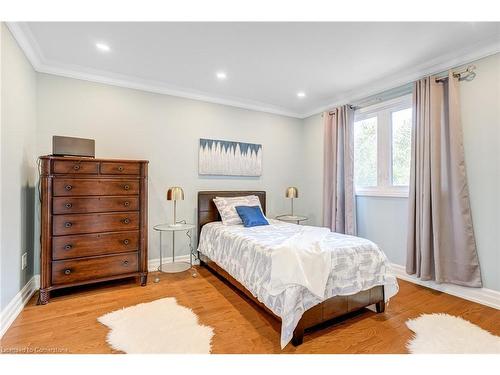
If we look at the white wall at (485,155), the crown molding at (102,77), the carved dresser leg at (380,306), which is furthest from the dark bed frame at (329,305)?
the crown molding at (102,77)

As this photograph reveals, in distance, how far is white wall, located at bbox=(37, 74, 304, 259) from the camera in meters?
2.91

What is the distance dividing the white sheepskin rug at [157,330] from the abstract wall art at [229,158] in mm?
1997

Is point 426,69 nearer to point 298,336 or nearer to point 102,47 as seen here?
point 298,336

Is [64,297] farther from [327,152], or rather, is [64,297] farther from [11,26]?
[327,152]

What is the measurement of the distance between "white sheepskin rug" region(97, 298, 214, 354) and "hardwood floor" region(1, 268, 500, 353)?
0.08 m

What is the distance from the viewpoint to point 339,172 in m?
3.77

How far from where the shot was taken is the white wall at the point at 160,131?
2.91 metres

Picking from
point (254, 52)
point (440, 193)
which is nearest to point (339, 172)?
point (440, 193)

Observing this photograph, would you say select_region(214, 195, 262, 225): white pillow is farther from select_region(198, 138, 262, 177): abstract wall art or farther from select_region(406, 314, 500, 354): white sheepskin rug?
select_region(406, 314, 500, 354): white sheepskin rug

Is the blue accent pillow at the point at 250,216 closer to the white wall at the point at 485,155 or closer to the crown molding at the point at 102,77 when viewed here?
the crown molding at the point at 102,77

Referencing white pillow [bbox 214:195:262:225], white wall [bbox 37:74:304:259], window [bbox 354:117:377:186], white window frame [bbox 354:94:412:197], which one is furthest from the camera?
window [bbox 354:117:377:186]

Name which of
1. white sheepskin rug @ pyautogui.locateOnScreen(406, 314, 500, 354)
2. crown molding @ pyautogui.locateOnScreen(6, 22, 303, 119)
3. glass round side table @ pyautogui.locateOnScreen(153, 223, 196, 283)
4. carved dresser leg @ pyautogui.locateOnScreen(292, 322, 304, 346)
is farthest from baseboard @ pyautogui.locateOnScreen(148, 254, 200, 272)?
white sheepskin rug @ pyautogui.locateOnScreen(406, 314, 500, 354)
